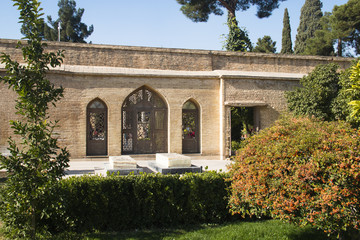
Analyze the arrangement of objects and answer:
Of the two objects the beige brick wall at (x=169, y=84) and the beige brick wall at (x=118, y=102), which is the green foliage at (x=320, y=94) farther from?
the beige brick wall at (x=118, y=102)

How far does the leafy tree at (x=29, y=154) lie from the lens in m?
5.30

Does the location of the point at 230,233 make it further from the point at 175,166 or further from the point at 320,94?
the point at 320,94

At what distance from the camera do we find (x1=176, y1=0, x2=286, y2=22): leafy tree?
29.3 meters

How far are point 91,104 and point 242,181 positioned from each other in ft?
34.5

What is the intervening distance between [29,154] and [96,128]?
378 inches

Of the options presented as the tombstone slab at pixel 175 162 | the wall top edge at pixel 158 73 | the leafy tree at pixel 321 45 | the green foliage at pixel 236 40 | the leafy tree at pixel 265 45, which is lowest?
the tombstone slab at pixel 175 162

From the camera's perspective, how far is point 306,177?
15.2ft

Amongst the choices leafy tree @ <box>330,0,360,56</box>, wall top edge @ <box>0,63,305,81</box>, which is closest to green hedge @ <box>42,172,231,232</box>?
wall top edge @ <box>0,63,305,81</box>

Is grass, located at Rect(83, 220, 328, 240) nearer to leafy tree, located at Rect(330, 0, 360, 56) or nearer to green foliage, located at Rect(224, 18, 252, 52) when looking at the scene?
green foliage, located at Rect(224, 18, 252, 52)

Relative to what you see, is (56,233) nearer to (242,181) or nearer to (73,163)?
(242,181)

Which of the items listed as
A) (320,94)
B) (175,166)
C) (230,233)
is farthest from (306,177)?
(320,94)

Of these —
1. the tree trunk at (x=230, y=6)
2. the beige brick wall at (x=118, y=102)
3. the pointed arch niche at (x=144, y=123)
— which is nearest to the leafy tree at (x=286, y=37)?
the tree trunk at (x=230, y=6)

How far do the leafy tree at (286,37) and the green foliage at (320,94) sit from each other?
2084cm

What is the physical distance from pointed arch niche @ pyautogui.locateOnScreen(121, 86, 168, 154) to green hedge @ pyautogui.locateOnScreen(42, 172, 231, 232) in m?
8.53
